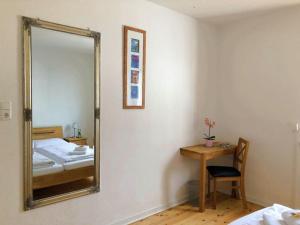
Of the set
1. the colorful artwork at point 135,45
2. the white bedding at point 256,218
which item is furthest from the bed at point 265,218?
the colorful artwork at point 135,45

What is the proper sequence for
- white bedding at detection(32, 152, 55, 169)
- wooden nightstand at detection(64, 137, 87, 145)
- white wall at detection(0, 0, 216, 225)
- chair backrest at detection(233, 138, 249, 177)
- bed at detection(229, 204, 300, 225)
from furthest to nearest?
chair backrest at detection(233, 138, 249, 177)
wooden nightstand at detection(64, 137, 87, 145)
white bedding at detection(32, 152, 55, 169)
white wall at detection(0, 0, 216, 225)
bed at detection(229, 204, 300, 225)

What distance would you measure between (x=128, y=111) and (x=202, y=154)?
1.07 meters

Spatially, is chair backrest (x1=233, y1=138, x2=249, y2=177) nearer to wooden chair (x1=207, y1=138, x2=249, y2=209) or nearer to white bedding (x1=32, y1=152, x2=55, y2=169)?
wooden chair (x1=207, y1=138, x2=249, y2=209)

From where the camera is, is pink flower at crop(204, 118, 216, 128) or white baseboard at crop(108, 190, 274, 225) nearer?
white baseboard at crop(108, 190, 274, 225)

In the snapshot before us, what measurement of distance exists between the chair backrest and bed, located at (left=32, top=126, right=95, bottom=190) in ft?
6.24

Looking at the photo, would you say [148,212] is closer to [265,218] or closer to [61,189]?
[61,189]

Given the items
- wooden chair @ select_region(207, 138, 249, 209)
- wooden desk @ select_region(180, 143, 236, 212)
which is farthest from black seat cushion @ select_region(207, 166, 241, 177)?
wooden desk @ select_region(180, 143, 236, 212)

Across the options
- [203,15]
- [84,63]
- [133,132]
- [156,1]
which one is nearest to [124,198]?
[133,132]

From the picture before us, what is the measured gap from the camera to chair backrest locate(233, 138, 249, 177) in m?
3.12

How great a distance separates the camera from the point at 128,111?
8.81 ft

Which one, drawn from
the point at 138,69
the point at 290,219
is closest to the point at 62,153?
the point at 138,69

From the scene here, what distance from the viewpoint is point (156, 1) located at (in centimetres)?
278

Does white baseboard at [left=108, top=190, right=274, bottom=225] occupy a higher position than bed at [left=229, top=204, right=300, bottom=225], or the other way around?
bed at [left=229, top=204, right=300, bottom=225]

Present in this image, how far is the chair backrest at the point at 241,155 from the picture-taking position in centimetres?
312
